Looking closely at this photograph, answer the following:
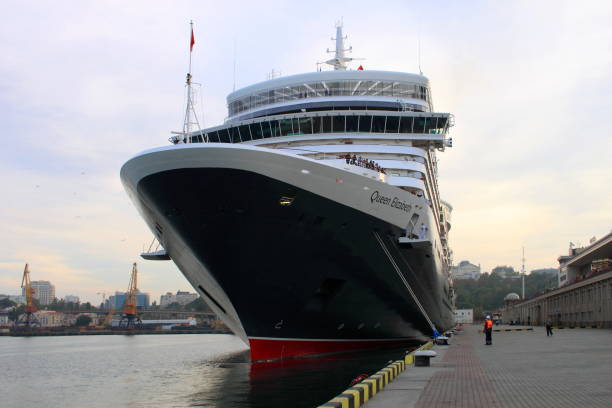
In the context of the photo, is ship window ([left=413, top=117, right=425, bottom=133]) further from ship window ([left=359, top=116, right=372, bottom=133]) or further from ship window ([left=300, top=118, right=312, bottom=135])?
ship window ([left=300, top=118, right=312, bottom=135])

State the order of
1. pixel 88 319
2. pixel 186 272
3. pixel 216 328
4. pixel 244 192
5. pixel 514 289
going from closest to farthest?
pixel 244 192 < pixel 186 272 < pixel 216 328 < pixel 88 319 < pixel 514 289

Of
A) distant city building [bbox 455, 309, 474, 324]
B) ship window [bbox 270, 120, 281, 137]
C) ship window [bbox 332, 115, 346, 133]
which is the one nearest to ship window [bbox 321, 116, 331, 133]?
ship window [bbox 332, 115, 346, 133]

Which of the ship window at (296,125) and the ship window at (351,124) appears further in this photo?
the ship window at (296,125)

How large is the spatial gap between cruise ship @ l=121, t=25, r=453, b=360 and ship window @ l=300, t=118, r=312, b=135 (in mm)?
52

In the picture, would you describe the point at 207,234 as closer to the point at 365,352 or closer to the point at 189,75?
the point at 189,75

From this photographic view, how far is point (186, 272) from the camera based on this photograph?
22.5m

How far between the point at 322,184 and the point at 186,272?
7.28 meters

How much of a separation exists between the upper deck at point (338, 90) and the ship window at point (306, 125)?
296 cm

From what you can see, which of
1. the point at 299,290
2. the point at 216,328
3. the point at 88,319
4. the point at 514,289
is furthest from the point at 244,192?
the point at 514,289

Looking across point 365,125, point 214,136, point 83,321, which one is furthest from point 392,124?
point 83,321

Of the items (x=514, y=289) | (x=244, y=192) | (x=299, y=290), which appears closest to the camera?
(x=244, y=192)

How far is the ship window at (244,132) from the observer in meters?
26.9

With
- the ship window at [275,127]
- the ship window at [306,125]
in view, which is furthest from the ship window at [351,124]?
the ship window at [275,127]

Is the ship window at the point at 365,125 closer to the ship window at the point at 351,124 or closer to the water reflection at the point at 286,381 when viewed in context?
the ship window at the point at 351,124
